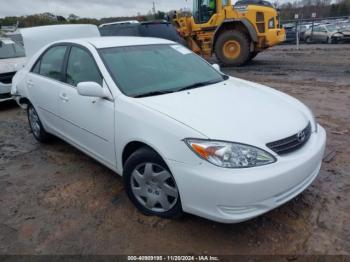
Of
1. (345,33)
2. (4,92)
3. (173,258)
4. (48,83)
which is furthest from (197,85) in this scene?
(345,33)

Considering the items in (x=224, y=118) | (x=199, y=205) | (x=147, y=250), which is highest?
(x=224, y=118)

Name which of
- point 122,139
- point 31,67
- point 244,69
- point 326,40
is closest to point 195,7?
point 244,69

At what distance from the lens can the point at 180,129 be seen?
2408mm

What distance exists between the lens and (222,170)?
225cm

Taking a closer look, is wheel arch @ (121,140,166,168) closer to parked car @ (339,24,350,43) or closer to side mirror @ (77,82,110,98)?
side mirror @ (77,82,110,98)

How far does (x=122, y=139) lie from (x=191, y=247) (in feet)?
3.58

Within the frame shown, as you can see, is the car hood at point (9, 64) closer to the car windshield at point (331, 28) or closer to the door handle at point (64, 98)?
the door handle at point (64, 98)

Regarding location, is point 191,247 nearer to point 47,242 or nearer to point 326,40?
point 47,242

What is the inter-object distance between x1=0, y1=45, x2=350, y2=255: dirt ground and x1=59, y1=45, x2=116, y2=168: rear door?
433 millimetres

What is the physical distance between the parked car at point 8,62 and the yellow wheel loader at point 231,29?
241 inches

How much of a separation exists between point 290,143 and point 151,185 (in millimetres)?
1192

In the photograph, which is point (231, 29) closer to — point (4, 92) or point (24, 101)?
point (4, 92)

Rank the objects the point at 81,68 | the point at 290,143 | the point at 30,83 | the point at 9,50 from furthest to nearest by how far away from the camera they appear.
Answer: the point at 9,50, the point at 30,83, the point at 81,68, the point at 290,143

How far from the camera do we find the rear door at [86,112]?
3.08 metres
